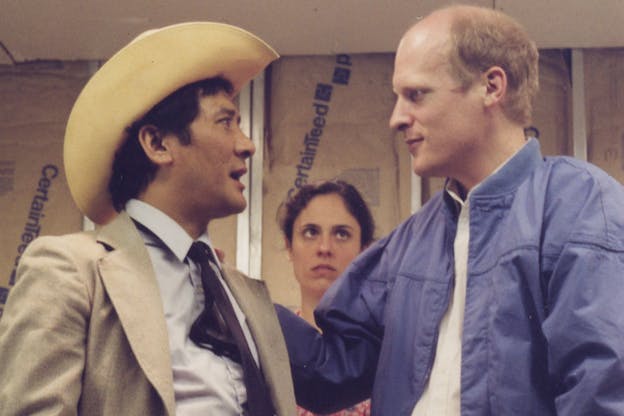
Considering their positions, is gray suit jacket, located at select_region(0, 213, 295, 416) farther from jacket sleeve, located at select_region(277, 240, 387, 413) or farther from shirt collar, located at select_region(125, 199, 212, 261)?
jacket sleeve, located at select_region(277, 240, 387, 413)

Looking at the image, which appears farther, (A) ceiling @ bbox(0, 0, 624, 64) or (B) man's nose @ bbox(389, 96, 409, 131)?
(A) ceiling @ bbox(0, 0, 624, 64)

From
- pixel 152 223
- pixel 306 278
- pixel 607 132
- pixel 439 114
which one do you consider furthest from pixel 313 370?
pixel 607 132

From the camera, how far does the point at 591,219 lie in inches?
59.7

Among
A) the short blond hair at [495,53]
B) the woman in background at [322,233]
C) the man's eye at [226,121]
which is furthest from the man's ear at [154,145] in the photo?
the woman in background at [322,233]

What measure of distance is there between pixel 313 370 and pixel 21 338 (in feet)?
2.16

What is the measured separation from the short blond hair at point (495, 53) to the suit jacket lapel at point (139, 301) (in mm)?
711

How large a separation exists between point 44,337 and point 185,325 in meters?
0.29

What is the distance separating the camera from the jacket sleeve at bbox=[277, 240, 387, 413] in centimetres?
187

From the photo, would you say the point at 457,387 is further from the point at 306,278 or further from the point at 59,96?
the point at 59,96

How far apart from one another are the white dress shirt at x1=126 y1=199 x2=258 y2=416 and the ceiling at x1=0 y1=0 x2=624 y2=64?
4.42ft

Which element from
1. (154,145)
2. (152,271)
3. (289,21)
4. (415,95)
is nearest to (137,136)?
(154,145)

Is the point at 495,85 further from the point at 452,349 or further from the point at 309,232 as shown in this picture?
the point at 309,232

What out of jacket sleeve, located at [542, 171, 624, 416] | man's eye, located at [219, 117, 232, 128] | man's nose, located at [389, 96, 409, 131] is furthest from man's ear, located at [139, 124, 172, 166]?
jacket sleeve, located at [542, 171, 624, 416]

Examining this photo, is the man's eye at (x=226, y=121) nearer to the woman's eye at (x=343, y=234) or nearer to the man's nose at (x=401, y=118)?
the man's nose at (x=401, y=118)
